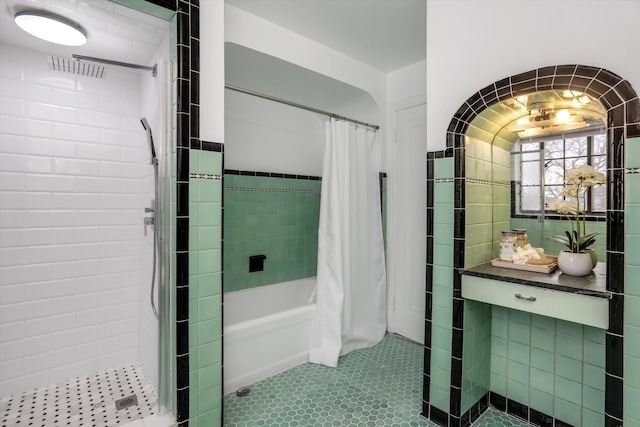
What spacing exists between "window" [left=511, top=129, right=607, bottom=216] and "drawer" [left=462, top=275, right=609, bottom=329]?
1.92 feet

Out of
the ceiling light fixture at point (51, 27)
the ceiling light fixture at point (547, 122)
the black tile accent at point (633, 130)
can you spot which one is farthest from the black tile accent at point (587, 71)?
the ceiling light fixture at point (51, 27)

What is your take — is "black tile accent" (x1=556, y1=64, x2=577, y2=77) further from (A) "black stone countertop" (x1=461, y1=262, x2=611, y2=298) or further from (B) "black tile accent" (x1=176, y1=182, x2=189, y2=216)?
(B) "black tile accent" (x1=176, y1=182, x2=189, y2=216)

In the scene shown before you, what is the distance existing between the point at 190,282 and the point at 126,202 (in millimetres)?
1224

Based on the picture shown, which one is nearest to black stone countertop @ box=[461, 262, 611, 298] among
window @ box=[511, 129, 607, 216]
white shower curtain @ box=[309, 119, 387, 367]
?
window @ box=[511, 129, 607, 216]

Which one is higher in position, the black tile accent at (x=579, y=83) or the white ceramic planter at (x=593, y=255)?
the black tile accent at (x=579, y=83)

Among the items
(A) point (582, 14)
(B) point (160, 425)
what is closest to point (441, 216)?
(A) point (582, 14)

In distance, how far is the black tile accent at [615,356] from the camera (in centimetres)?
131

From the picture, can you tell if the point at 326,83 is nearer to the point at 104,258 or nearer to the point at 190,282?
the point at 190,282

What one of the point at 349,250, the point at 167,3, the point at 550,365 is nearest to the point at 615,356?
the point at 550,365

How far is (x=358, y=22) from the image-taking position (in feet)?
7.46

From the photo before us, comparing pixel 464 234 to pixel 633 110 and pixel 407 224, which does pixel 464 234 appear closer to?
pixel 633 110

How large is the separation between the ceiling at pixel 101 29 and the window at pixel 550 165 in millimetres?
2110

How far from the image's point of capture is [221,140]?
1684 mm

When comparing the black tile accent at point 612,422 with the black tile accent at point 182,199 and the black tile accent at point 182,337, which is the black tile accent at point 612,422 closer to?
the black tile accent at point 182,337
